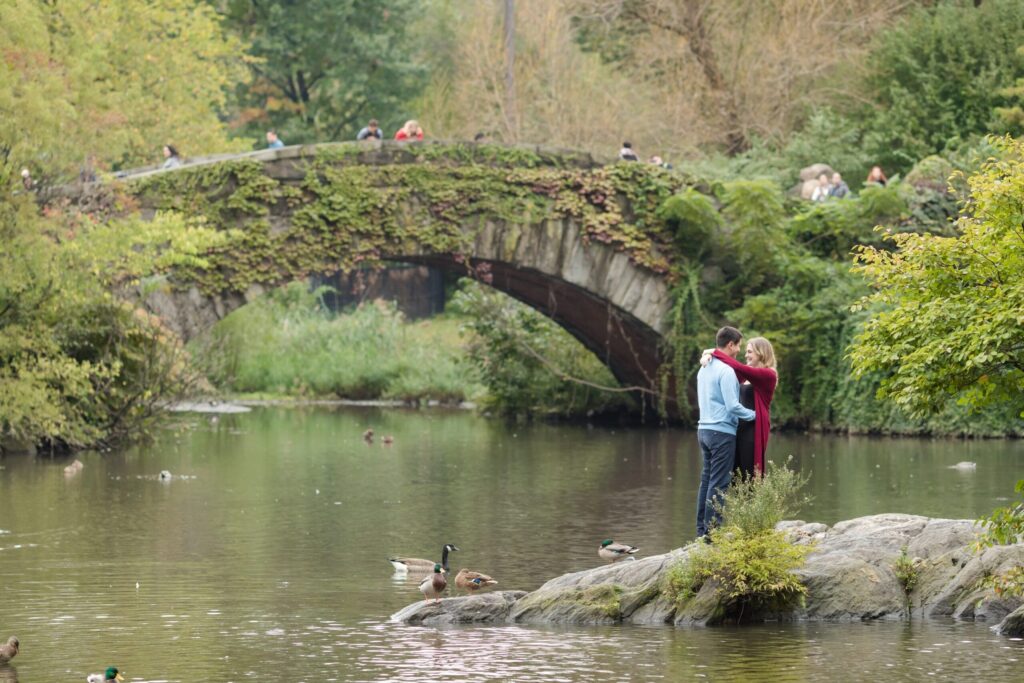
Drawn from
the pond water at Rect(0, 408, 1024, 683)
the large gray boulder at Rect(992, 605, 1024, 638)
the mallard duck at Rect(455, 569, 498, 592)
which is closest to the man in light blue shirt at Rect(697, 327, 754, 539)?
the pond water at Rect(0, 408, 1024, 683)

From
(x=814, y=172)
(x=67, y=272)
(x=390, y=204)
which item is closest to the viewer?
(x=67, y=272)

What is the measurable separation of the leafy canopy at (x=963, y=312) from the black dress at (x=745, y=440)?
78.1 inches

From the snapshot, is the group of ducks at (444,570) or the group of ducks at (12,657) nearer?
the group of ducks at (12,657)

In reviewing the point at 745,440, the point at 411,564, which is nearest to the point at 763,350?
the point at 745,440

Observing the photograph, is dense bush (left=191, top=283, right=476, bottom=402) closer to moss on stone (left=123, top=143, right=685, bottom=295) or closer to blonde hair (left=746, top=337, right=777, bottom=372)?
moss on stone (left=123, top=143, right=685, bottom=295)

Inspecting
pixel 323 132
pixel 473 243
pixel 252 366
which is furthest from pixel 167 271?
pixel 323 132

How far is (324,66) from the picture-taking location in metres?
55.2

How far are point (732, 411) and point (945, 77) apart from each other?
2613 centimetres

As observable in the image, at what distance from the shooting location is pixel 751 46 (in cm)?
4406

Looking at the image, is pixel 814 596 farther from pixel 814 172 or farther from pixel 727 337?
pixel 814 172

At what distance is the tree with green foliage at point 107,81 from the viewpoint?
25.1 meters

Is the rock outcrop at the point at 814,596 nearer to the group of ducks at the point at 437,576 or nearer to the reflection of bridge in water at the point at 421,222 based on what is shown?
the group of ducks at the point at 437,576

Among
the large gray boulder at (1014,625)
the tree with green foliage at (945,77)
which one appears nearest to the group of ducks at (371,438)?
the tree with green foliage at (945,77)

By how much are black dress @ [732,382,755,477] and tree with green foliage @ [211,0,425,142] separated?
4133cm
